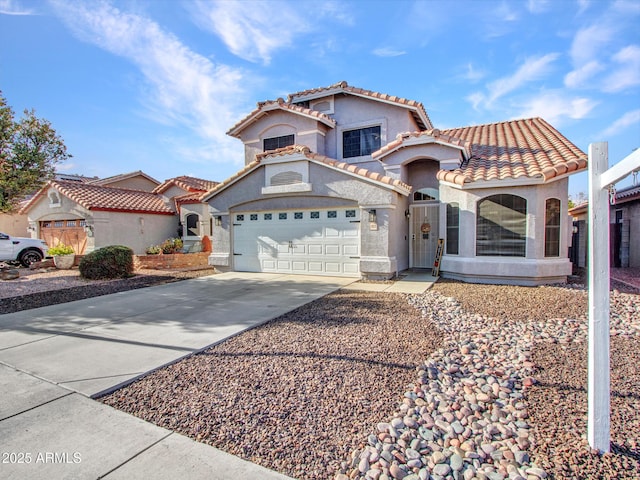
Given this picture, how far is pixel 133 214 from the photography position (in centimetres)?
1795

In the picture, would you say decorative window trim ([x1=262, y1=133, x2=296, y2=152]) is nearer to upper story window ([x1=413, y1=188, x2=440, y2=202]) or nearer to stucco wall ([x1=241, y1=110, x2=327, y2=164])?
stucco wall ([x1=241, y1=110, x2=327, y2=164])

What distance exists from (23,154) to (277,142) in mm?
9370

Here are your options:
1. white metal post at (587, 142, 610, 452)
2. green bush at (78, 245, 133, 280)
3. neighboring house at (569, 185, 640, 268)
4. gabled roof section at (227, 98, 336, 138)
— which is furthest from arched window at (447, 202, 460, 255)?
green bush at (78, 245, 133, 280)

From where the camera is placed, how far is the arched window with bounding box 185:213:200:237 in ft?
60.8

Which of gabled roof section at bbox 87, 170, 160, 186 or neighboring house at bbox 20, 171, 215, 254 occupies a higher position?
gabled roof section at bbox 87, 170, 160, 186

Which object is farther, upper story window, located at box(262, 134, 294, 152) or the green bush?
upper story window, located at box(262, 134, 294, 152)

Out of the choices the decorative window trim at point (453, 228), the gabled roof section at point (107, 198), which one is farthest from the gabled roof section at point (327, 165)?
the gabled roof section at point (107, 198)

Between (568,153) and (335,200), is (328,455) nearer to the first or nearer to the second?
(335,200)

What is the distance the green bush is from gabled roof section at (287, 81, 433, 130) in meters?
9.02

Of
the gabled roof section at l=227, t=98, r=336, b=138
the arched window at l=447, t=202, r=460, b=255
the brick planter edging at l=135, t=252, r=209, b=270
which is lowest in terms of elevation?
the brick planter edging at l=135, t=252, r=209, b=270

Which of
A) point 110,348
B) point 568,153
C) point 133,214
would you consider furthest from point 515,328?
point 133,214

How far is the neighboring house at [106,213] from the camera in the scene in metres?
16.8

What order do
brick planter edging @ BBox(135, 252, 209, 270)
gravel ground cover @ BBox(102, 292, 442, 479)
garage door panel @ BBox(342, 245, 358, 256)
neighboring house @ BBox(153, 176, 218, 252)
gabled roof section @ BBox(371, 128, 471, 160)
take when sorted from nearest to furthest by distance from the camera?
gravel ground cover @ BBox(102, 292, 442, 479) → gabled roof section @ BBox(371, 128, 471, 160) → garage door panel @ BBox(342, 245, 358, 256) → brick planter edging @ BBox(135, 252, 209, 270) → neighboring house @ BBox(153, 176, 218, 252)

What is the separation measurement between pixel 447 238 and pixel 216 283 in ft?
24.7
